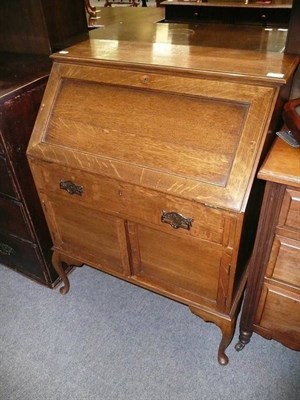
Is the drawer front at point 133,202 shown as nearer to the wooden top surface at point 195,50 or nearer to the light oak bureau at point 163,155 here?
the light oak bureau at point 163,155

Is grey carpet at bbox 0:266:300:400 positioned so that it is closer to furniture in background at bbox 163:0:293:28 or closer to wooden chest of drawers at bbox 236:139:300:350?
wooden chest of drawers at bbox 236:139:300:350

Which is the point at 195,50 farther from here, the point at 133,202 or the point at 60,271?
the point at 60,271

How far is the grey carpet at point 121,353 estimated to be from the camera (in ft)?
4.34

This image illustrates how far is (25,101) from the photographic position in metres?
1.32

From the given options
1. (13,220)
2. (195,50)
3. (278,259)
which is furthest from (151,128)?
A: (13,220)

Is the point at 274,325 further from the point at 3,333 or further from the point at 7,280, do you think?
the point at 7,280

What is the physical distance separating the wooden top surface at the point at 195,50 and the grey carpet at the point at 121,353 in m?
1.13

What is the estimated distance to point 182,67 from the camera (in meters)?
1.04

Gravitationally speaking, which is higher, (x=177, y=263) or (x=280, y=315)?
(x=177, y=263)

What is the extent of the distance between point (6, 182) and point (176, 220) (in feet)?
2.64

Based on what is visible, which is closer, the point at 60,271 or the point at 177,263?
the point at 177,263

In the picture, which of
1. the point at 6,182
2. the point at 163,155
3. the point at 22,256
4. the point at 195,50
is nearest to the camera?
the point at 163,155

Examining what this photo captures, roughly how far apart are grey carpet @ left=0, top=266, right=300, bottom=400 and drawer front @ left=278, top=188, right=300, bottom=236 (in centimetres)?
71

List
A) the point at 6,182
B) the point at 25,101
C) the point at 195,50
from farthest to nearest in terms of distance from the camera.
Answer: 1. the point at 6,182
2. the point at 25,101
3. the point at 195,50
